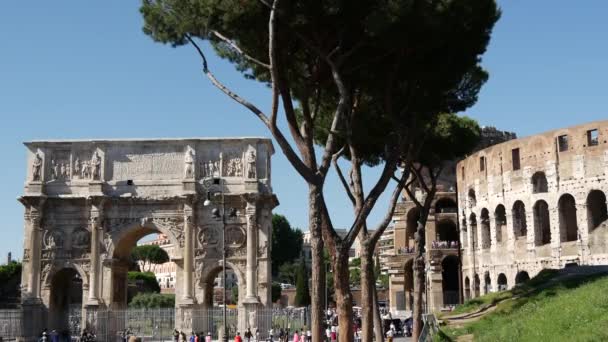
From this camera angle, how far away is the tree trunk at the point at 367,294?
15021 millimetres

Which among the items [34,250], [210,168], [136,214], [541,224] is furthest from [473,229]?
[34,250]

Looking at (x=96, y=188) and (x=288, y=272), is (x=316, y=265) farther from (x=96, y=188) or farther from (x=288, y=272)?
(x=288, y=272)

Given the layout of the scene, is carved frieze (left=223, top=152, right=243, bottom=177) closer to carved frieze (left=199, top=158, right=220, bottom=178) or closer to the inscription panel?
carved frieze (left=199, top=158, right=220, bottom=178)

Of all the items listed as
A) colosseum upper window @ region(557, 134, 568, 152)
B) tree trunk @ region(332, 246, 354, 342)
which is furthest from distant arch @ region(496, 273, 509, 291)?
tree trunk @ region(332, 246, 354, 342)

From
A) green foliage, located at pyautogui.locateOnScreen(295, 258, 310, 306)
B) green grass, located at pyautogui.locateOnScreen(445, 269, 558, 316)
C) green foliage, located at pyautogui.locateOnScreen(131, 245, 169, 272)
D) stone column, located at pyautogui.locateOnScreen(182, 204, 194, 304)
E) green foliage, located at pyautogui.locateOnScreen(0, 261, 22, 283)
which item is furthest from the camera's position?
green foliage, located at pyautogui.locateOnScreen(131, 245, 169, 272)

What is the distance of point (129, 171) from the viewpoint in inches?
1208

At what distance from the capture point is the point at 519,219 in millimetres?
33062

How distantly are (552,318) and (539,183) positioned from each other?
1966 cm

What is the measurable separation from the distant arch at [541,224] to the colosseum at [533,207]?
20 mm

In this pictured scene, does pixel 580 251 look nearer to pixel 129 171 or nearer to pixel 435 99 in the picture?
pixel 435 99

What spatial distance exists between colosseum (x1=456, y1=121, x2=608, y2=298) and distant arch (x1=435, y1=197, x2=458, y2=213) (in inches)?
131

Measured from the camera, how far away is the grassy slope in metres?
11.3

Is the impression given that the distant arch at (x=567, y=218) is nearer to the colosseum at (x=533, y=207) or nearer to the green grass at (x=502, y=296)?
the colosseum at (x=533, y=207)

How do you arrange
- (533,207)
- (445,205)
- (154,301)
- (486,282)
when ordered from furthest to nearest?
(154,301), (445,205), (486,282), (533,207)
